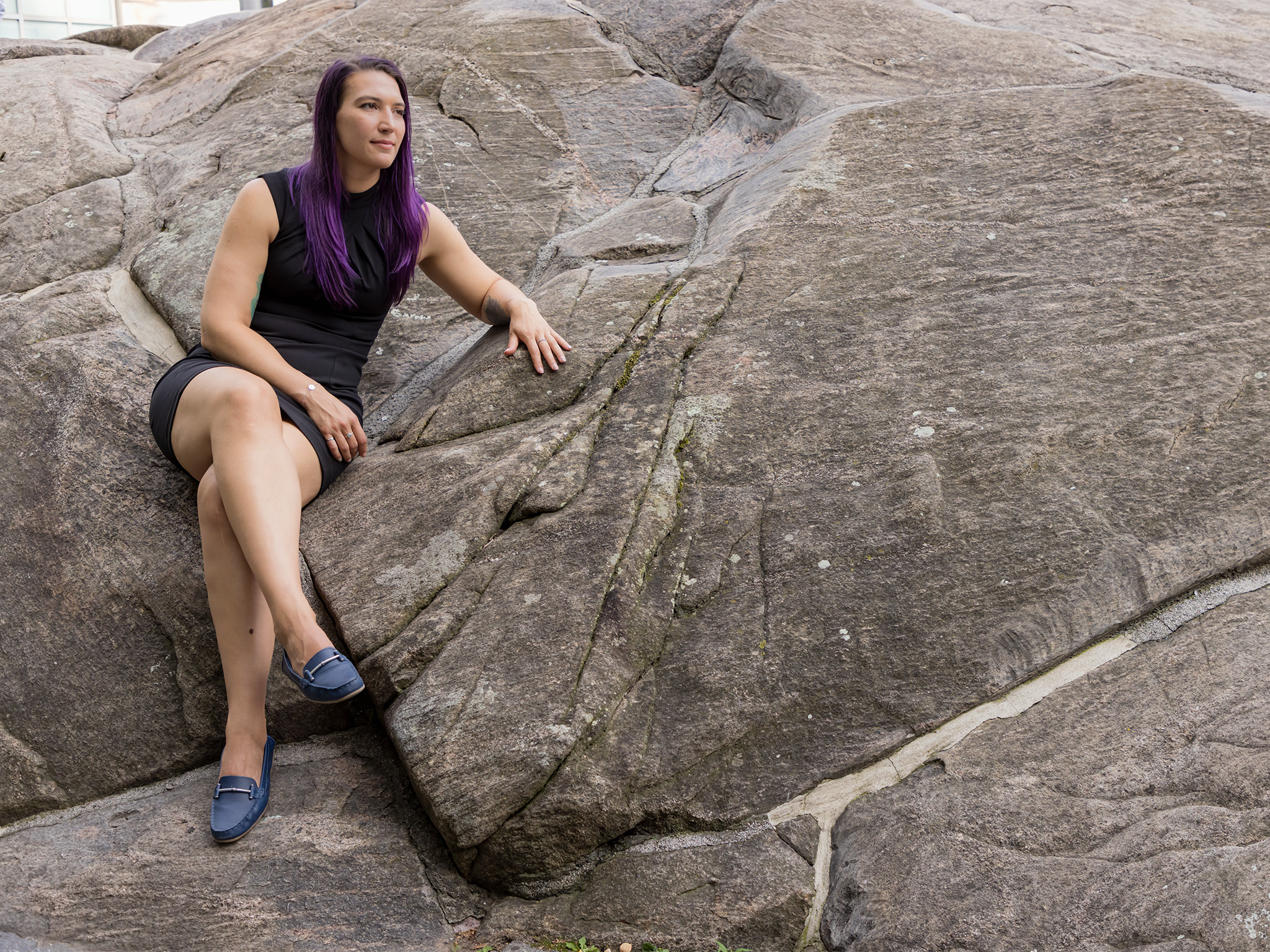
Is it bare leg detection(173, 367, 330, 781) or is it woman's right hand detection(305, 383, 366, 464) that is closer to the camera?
bare leg detection(173, 367, 330, 781)

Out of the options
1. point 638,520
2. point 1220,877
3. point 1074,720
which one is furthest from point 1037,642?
point 638,520

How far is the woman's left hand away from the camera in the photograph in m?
3.10

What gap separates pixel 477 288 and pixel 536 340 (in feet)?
1.29

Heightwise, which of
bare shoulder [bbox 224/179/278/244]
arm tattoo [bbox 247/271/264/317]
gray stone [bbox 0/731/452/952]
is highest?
bare shoulder [bbox 224/179/278/244]

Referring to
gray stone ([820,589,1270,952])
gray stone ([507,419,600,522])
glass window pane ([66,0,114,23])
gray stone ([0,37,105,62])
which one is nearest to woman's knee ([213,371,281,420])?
gray stone ([507,419,600,522])

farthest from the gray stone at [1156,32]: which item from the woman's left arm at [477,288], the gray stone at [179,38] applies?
the gray stone at [179,38]

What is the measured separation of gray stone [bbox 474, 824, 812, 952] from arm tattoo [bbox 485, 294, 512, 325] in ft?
5.66

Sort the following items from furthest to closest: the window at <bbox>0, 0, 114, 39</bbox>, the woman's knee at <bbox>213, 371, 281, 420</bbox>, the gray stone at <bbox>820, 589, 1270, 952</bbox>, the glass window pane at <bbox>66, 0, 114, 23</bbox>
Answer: the glass window pane at <bbox>66, 0, 114, 23</bbox> < the window at <bbox>0, 0, 114, 39</bbox> < the woman's knee at <bbox>213, 371, 281, 420</bbox> < the gray stone at <bbox>820, 589, 1270, 952</bbox>

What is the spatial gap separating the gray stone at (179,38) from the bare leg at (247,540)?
521cm

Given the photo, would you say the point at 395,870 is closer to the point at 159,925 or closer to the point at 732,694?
the point at 159,925

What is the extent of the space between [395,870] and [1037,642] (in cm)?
166

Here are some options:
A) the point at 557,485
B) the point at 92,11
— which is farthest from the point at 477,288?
the point at 92,11

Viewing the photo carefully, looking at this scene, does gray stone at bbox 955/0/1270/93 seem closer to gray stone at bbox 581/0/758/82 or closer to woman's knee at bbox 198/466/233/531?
gray stone at bbox 581/0/758/82

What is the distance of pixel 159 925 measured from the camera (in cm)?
229
